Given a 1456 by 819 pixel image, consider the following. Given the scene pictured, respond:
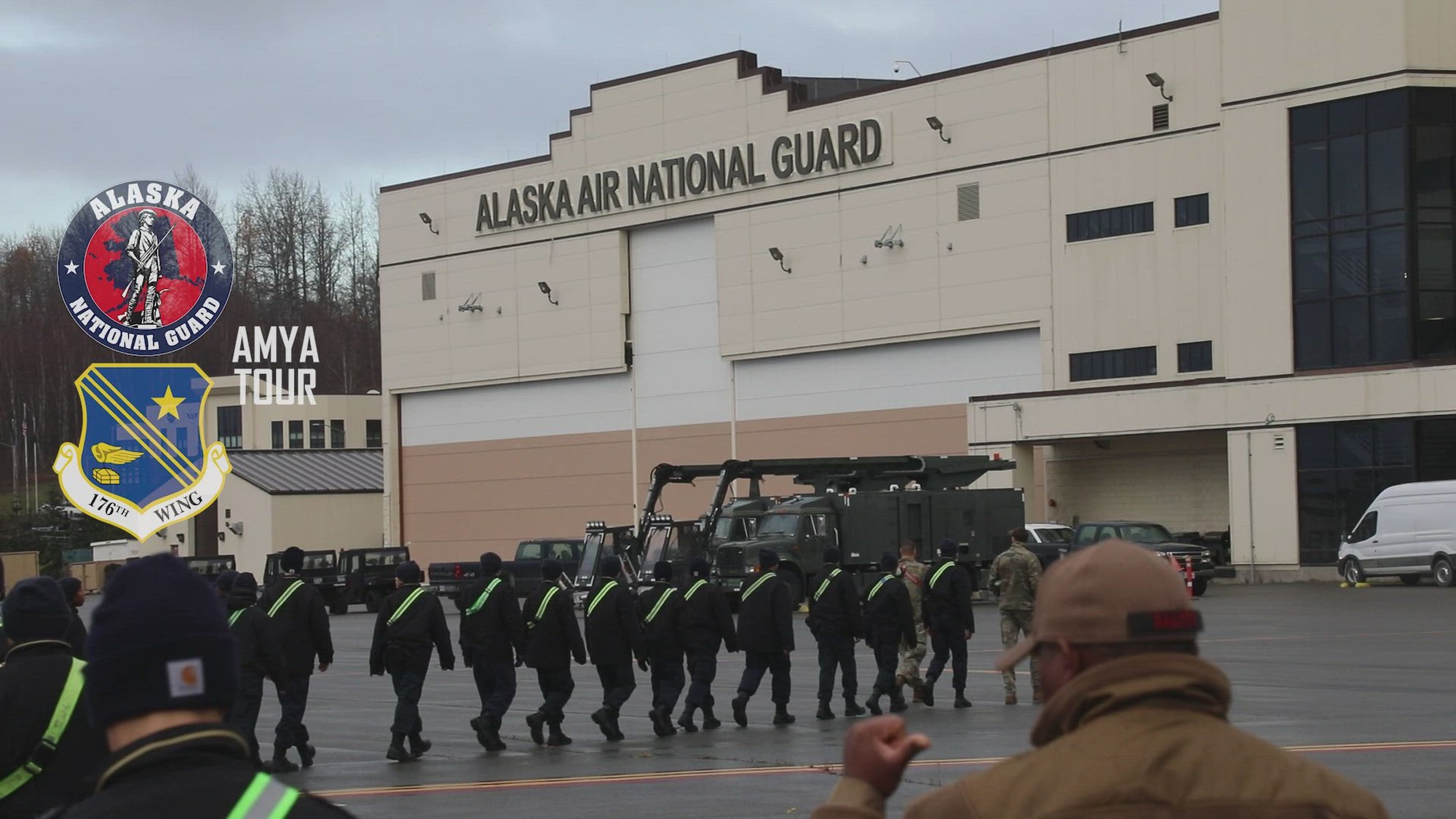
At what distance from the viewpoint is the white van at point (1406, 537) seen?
40625 millimetres

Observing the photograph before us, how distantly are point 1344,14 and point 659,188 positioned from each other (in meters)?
23.6

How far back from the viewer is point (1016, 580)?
65.2 feet

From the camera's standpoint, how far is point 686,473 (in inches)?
1677

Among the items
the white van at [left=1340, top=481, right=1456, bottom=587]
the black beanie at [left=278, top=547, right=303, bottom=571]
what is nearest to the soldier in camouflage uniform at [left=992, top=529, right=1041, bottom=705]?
the black beanie at [left=278, top=547, right=303, bottom=571]

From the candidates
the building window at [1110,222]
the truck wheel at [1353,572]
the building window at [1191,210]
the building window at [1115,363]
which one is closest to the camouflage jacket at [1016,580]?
the truck wheel at [1353,572]

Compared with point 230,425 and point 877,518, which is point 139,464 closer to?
point 877,518

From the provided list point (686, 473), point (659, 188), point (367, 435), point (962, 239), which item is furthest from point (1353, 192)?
point (367, 435)

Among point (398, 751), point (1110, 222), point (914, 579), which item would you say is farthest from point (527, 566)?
point (398, 751)

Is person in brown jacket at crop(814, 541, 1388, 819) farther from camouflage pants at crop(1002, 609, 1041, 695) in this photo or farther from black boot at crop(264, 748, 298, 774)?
camouflage pants at crop(1002, 609, 1041, 695)

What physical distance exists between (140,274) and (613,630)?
44.3 ft

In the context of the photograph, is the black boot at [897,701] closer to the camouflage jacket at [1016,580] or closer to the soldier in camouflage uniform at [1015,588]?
the soldier in camouflage uniform at [1015,588]

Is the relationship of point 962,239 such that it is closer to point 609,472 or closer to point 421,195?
point 609,472

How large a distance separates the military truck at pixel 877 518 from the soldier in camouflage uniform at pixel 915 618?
1795 cm

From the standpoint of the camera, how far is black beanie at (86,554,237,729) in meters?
3.03
